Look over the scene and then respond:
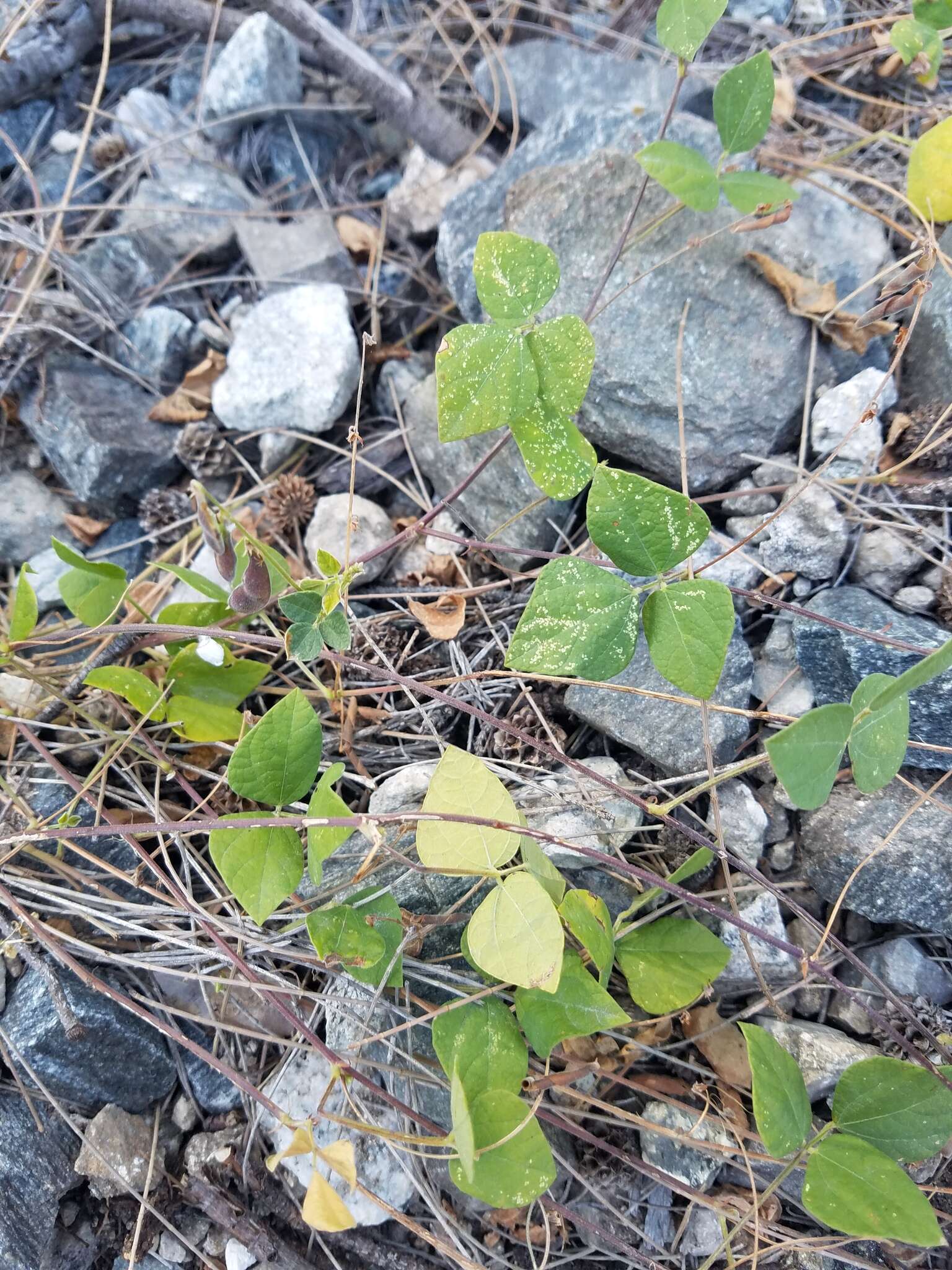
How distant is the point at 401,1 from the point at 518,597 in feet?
6.38

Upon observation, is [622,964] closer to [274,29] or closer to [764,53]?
[764,53]

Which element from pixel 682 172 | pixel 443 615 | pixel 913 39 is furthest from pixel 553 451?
pixel 913 39

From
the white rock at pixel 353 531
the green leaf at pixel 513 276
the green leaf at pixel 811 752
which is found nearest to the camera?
the green leaf at pixel 811 752

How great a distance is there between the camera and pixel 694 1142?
3.99ft

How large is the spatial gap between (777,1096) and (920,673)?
0.62 m

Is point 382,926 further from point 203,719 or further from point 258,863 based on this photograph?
point 203,719

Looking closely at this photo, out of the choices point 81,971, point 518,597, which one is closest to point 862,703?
point 518,597

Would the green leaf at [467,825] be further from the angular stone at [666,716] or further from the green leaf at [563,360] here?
the green leaf at [563,360]

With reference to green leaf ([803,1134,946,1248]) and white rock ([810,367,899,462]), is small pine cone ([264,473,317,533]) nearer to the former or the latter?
white rock ([810,367,899,462])

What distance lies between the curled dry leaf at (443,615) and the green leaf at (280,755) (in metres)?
0.39

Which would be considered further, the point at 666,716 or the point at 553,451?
the point at 666,716

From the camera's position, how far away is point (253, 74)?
2059 mm

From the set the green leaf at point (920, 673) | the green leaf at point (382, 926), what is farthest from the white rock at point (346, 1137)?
the green leaf at point (920, 673)

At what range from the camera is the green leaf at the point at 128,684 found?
4.42ft
